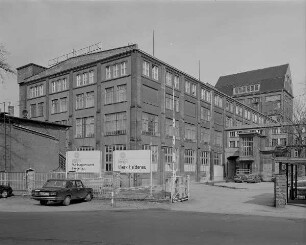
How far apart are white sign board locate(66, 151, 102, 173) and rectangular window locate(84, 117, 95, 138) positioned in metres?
19.2

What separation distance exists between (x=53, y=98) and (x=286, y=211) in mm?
41294

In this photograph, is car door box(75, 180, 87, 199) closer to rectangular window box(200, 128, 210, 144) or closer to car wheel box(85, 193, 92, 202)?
car wheel box(85, 193, 92, 202)

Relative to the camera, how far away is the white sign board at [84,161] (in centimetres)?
2630

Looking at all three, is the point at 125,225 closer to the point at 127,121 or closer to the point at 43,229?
the point at 43,229

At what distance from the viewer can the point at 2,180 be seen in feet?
93.5

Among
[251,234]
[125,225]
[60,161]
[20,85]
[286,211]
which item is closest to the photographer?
[251,234]

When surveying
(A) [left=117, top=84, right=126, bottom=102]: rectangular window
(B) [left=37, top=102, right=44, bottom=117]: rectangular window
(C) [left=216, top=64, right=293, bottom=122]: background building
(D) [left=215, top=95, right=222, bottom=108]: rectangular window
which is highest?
(C) [left=216, top=64, right=293, bottom=122]: background building

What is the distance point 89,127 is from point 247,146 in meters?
28.9

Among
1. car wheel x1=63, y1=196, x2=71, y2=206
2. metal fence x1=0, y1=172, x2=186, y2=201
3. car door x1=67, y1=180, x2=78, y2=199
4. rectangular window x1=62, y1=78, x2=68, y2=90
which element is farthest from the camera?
rectangular window x1=62, y1=78, x2=68, y2=90

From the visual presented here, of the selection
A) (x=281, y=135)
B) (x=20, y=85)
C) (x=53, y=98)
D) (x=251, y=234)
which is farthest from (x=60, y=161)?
(x=281, y=135)

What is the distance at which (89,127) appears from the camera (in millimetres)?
47219

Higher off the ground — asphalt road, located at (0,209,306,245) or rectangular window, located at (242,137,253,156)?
rectangular window, located at (242,137,253,156)

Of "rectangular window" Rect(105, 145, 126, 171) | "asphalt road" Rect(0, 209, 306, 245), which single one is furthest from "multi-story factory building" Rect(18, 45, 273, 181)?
"asphalt road" Rect(0, 209, 306, 245)

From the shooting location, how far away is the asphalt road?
10320 millimetres
